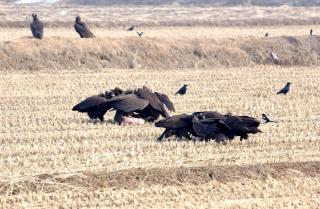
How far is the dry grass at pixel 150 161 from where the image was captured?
12898 mm

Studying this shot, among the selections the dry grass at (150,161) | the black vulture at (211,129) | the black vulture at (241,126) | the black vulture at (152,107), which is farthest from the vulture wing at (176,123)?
the black vulture at (152,107)

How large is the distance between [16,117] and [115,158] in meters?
6.64

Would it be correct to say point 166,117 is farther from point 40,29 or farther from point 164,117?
point 40,29

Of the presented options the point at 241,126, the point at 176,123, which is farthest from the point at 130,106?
the point at 241,126

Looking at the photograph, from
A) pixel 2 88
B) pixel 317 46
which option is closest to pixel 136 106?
pixel 2 88

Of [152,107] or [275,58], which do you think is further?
[275,58]

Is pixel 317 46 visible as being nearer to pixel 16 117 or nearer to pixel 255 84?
pixel 255 84

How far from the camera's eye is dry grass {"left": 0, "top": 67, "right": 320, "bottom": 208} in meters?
12.9

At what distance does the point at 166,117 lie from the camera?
20188 millimetres

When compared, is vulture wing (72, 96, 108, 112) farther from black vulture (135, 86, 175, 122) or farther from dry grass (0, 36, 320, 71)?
dry grass (0, 36, 320, 71)

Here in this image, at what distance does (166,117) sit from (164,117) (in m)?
0.25

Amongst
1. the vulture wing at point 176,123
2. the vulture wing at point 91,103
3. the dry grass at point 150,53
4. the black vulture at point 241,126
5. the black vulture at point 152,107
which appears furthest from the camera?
the dry grass at point 150,53

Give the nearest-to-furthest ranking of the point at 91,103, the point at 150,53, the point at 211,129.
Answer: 1. the point at 211,129
2. the point at 91,103
3. the point at 150,53

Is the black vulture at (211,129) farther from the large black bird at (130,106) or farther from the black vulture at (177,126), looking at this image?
the large black bird at (130,106)
